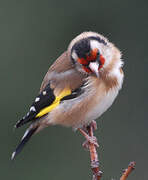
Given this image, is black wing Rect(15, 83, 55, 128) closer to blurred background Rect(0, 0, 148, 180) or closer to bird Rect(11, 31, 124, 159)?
bird Rect(11, 31, 124, 159)

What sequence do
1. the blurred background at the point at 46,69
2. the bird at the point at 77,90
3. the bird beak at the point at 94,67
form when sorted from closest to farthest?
1. the bird beak at the point at 94,67
2. the bird at the point at 77,90
3. the blurred background at the point at 46,69

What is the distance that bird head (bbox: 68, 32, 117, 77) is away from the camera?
193 inches

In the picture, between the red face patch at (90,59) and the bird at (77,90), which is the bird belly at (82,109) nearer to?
the bird at (77,90)

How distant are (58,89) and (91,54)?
2.05 ft

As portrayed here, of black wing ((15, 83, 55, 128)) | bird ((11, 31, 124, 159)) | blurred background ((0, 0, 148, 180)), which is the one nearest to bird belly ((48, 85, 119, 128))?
bird ((11, 31, 124, 159))

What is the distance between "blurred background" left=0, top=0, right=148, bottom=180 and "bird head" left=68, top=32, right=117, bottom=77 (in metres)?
3.84

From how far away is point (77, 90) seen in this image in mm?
5293

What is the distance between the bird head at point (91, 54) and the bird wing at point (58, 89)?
11cm

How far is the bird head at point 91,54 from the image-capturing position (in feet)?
16.1

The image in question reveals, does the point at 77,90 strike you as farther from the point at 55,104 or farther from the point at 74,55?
the point at 74,55

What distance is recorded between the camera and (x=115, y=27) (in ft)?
35.4

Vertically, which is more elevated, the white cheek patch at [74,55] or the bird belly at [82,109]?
the white cheek patch at [74,55]

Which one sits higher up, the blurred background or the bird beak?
the blurred background

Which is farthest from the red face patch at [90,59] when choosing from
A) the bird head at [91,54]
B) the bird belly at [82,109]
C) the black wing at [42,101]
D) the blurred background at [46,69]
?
the blurred background at [46,69]
